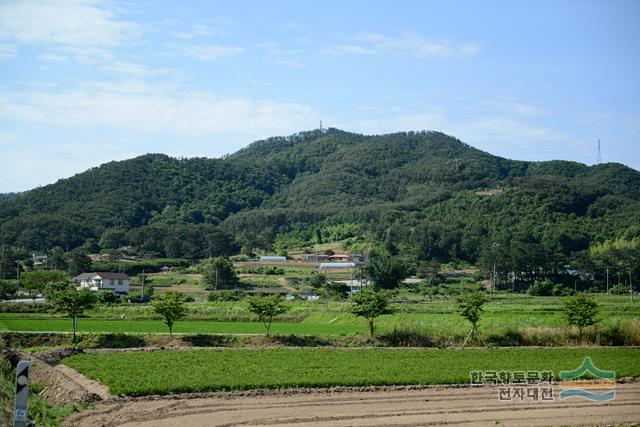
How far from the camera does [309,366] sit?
29016 mm

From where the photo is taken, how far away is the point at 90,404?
2230 centimetres

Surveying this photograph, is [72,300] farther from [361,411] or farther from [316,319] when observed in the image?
[361,411]

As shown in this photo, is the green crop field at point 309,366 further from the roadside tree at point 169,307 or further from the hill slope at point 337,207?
the hill slope at point 337,207

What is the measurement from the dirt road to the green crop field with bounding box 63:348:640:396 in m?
1.26

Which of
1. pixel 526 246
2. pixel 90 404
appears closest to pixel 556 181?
pixel 526 246

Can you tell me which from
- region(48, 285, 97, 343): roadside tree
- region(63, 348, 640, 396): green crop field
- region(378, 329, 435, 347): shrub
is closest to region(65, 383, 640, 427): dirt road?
region(63, 348, 640, 396): green crop field

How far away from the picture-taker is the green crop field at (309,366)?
25375 millimetres

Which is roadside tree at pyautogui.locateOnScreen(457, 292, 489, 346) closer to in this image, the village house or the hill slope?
the village house

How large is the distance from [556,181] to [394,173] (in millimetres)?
61949
